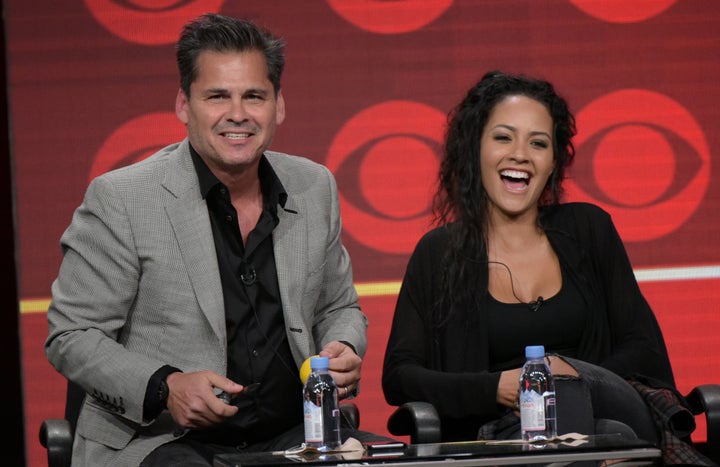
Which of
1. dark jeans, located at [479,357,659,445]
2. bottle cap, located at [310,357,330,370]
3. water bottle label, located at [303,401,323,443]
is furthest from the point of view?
dark jeans, located at [479,357,659,445]

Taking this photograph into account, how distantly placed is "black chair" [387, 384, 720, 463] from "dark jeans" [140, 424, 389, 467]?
0.12m

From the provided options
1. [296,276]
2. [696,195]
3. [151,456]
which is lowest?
[151,456]

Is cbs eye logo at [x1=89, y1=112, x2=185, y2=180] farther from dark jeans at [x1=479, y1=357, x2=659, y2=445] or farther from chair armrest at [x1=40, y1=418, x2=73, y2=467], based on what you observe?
dark jeans at [x1=479, y1=357, x2=659, y2=445]

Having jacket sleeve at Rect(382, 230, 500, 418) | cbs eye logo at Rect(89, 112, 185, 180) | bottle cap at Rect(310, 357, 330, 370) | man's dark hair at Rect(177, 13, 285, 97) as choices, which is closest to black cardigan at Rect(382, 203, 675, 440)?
jacket sleeve at Rect(382, 230, 500, 418)

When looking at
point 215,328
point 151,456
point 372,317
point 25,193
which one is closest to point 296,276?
point 215,328

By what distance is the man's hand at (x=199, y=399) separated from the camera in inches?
111

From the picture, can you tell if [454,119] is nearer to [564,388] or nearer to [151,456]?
[564,388]

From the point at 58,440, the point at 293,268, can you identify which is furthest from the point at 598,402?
the point at 58,440

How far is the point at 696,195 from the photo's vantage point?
16.0 feet

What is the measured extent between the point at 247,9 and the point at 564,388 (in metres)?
2.46

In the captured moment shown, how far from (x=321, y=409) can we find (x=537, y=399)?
526 millimetres

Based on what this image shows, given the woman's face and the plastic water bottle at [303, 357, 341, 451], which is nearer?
the plastic water bottle at [303, 357, 341, 451]

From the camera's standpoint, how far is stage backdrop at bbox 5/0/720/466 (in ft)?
15.4

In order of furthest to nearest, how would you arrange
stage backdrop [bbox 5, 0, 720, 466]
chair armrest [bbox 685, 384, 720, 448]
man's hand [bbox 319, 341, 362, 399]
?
stage backdrop [bbox 5, 0, 720, 466]
chair armrest [bbox 685, 384, 720, 448]
man's hand [bbox 319, 341, 362, 399]
